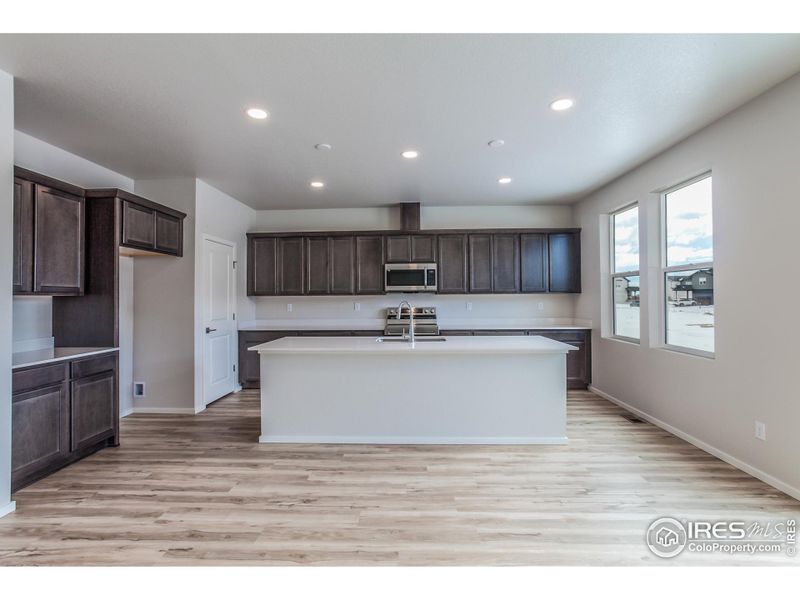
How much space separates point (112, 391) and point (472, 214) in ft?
15.7

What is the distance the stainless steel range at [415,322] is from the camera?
559 cm

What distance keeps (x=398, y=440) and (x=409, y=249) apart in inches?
117

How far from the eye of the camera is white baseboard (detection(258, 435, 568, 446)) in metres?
3.45

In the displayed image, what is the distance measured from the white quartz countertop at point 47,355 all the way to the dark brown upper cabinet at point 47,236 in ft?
1.47

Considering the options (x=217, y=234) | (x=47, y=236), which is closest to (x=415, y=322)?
(x=217, y=234)

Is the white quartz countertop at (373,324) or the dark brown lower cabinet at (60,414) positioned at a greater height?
the white quartz countertop at (373,324)

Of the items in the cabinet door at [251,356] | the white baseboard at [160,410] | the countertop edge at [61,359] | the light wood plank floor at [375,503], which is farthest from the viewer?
the cabinet door at [251,356]

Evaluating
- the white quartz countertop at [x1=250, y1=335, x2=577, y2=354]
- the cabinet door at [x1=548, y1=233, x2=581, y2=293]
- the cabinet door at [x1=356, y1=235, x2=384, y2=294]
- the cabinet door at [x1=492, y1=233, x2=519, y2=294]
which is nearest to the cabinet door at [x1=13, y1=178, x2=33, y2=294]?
the white quartz countertop at [x1=250, y1=335, x2=577, y2=354]

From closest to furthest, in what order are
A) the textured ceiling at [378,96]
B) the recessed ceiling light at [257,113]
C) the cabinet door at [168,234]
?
the textured ceiling at [378,96]
the recessed ceiling light at [257,113]
the cabinet door at [168,234]

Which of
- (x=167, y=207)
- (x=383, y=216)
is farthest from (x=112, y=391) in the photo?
(x=383, y=216)

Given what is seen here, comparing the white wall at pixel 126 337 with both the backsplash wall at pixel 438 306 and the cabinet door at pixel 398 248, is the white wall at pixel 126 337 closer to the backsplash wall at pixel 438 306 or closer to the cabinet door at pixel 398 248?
the backsplash wall at pixel 438 306

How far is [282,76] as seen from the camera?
2.40 metres

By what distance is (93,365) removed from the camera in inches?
126

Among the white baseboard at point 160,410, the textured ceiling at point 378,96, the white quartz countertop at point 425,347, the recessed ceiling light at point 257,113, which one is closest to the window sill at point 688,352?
the white quartz countertop at point 425,347
